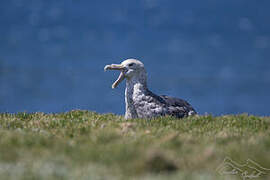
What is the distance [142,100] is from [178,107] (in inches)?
44.6

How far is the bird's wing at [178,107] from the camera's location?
A: 12.3m

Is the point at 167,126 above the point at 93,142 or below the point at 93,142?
above

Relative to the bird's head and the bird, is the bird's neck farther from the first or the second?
the bird's head

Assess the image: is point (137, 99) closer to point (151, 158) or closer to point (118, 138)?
point (118, 138)

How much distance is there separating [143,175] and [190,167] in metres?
0.86

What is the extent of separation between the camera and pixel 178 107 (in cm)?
1252

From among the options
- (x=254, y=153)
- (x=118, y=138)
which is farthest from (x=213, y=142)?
(x=118, y=138)

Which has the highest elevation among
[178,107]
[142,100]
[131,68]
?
[131,68]

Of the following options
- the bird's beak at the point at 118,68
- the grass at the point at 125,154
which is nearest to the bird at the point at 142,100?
the bird's beak at the point at 118,68

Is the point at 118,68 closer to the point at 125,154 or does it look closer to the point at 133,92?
the point at 133,92

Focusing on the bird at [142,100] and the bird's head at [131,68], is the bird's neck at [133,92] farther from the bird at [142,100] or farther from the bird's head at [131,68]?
the bird's head at [131,68]

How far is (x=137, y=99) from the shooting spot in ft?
40.7

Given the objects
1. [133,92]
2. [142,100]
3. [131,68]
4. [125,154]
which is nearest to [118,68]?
[131,68]

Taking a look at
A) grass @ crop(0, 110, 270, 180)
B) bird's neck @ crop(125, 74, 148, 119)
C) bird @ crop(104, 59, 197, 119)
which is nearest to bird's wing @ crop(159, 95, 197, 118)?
bird @ crop(104, 59, 197, 119)
